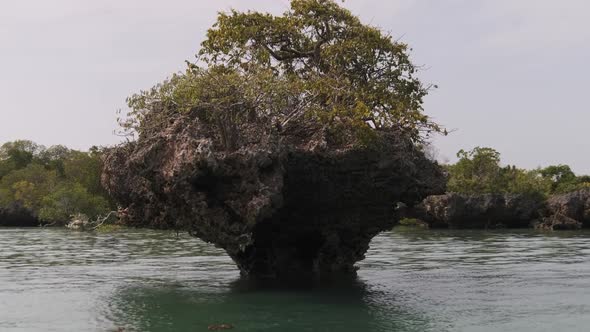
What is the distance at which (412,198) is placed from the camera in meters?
24.5

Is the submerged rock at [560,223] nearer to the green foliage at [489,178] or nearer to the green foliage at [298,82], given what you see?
the green foliage at [489,178]

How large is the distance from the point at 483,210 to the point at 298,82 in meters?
47.1

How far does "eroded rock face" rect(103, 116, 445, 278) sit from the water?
1.87 m

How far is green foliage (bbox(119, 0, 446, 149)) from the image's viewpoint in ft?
70.3

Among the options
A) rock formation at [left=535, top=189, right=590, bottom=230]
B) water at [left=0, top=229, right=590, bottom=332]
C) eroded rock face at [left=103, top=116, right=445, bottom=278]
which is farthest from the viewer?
rock formation at [left=535, top=189, right=590, bottom=230]

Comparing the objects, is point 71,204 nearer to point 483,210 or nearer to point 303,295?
point 483,210

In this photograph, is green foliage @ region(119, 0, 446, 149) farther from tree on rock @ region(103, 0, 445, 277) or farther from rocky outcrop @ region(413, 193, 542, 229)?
rocky outcrop @ region(413, 193, 542, 229)

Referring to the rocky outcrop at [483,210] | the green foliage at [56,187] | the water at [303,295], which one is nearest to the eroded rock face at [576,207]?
the rocky outcrop at [483,210]

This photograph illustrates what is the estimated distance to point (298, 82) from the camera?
75.2ft

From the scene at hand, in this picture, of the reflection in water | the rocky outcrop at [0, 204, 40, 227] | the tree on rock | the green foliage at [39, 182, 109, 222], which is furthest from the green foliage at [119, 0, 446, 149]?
the rocky outcrop at [0, 204, 40, 227]

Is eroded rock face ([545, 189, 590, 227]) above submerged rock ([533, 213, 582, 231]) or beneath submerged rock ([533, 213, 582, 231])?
above

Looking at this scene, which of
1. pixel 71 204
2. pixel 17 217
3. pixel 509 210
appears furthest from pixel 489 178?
pixel 17 217

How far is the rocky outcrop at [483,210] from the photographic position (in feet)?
217

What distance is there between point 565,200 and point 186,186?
5293cm
